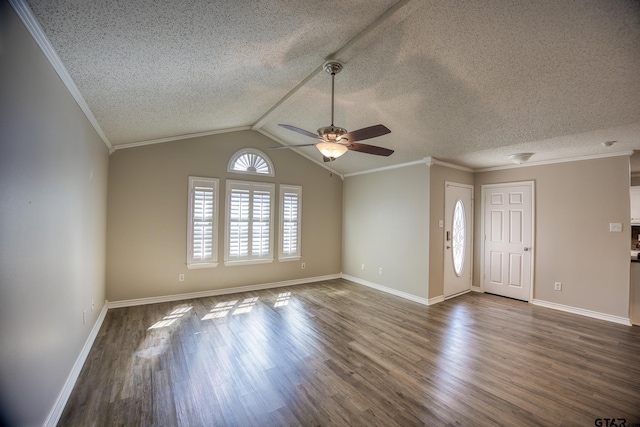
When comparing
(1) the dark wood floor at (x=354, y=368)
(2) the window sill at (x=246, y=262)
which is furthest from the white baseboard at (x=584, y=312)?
(2) the window sill at (x=246, y=262)

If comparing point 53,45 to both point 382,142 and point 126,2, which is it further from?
point 382,142

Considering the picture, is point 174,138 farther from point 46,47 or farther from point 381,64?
point 381,64

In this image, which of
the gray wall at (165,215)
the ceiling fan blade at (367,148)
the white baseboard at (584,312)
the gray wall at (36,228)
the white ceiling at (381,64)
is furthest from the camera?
the gray wall at (165,215)

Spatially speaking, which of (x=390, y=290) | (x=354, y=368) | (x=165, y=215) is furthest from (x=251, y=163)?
(x=354, y=368)

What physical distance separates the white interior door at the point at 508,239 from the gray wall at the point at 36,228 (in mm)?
6256

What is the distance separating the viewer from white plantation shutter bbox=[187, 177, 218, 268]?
15.4 ft

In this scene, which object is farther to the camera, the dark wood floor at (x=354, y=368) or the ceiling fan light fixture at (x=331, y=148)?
the ceiling fan light fixture at (x=331, y=148)

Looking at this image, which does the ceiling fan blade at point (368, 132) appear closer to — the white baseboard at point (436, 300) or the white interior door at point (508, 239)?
the white baseboard at point (436, 300)

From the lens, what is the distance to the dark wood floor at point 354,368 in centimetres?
202

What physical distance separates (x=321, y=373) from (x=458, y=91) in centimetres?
326

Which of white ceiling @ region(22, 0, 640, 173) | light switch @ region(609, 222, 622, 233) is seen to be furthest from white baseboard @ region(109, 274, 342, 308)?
light switch @ region(609, 222, 622, 233)

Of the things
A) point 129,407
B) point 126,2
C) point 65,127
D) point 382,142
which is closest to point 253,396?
point 129,407

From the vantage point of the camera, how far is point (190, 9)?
172 cm

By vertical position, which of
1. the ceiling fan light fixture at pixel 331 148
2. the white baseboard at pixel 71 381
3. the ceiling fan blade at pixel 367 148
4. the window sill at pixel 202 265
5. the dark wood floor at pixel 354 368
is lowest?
the dark wood floor at pixel 354 368
